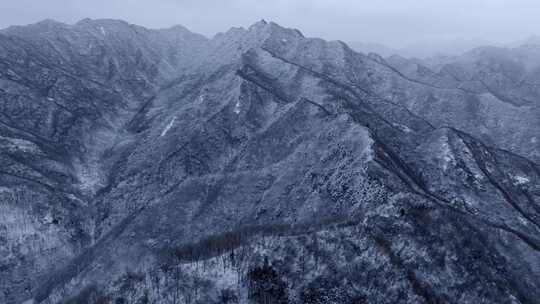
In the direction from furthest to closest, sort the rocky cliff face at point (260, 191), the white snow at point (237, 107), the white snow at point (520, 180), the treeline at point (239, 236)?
1. the white snow at point (237, 107)
2. the white snow at point (520, 180)
3. the treeline at point (239, 236)
4. the rocky cliff face at point (260, 191)

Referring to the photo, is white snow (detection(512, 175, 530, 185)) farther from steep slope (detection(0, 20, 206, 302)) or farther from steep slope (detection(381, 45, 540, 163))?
steep slope (detection(0, 20, 206, 302))

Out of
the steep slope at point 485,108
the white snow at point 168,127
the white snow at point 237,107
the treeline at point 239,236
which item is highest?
the white snow at point 237,107

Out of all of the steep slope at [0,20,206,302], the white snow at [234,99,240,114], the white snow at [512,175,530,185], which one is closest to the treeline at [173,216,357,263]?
the steep slope at [0,20,206,302]

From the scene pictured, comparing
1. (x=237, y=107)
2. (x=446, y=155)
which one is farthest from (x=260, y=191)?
(x=446, y=155)

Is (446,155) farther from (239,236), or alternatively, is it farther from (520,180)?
(239,236)

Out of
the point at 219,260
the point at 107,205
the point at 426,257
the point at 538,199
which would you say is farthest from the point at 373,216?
the point at 107,205

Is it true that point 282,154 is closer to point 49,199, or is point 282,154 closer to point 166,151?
point 166,151

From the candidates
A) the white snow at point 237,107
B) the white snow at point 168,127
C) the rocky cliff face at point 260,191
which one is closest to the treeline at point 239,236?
the rocky cliff face at point 260,191

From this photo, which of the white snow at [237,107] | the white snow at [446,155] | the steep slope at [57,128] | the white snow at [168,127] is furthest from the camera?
the white snow at [168,127]

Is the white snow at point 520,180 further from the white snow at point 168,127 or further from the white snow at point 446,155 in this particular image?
the white snow at point 168,127

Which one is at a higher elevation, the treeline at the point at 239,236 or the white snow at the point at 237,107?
the white snow at the point at 237,107
